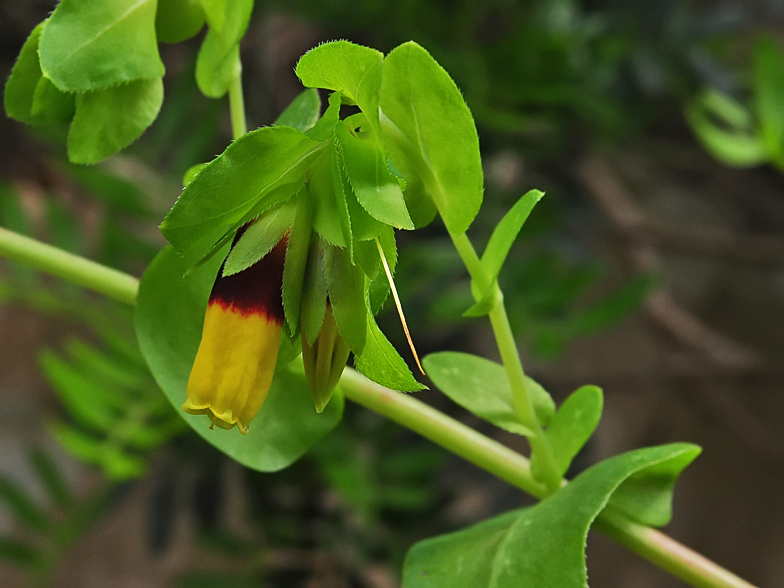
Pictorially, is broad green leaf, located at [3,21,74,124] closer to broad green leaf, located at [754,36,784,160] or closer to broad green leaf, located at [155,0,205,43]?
broad green leaf, located at [155,0,205,43]

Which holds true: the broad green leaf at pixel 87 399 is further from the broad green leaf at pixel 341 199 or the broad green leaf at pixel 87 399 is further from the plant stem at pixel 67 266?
the broad green leaf at pixel 341 199

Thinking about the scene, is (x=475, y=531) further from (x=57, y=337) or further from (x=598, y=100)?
(x=57, y=337)

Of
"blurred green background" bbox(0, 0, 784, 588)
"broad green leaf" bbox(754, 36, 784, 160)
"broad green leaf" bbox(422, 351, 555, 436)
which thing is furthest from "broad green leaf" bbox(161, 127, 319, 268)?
"broad green leaf" bbox(754, 36, 784, 160)

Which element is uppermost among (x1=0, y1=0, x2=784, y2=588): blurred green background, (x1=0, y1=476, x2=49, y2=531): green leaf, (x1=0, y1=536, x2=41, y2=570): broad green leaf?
(x1=0, y1=0, x2=784, y2=588): blurred green background

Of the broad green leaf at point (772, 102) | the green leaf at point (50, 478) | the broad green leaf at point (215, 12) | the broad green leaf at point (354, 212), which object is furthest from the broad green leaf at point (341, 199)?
the green leaf at point (50, 478)

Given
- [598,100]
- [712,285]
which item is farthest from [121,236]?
[712,285]
